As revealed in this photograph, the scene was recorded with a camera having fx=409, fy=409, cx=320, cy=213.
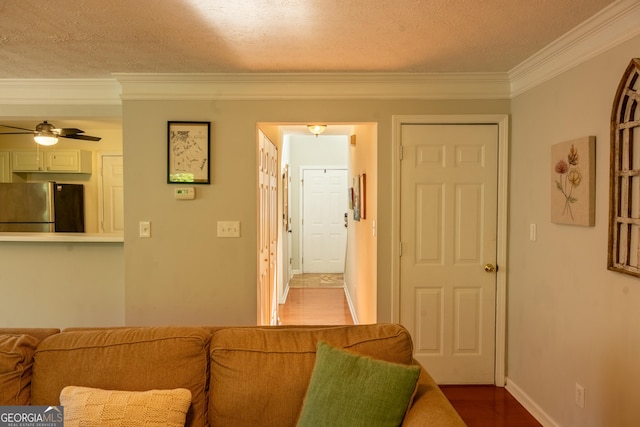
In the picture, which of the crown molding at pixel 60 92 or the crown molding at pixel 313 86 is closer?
the crown molding at pixel 313 86

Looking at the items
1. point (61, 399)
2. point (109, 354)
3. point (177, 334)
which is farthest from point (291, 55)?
point (61, 399)

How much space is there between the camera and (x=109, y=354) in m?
1.62

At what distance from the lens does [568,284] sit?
230cm

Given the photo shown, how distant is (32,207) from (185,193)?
344 cm

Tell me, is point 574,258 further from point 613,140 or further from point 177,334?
point 177,334

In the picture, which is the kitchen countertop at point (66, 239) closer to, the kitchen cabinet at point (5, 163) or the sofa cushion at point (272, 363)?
the sofa cushion at point (272, 363)

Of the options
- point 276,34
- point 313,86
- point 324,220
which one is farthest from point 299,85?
point 324,220

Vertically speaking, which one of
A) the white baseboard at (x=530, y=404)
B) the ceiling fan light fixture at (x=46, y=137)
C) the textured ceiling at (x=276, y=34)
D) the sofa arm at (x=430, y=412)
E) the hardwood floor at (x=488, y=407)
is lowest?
the hardwood floor at (x=488, y=407)

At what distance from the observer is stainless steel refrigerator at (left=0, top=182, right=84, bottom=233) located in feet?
16.9

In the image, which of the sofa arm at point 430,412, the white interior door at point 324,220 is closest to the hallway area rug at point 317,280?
the white interior door at point 324,220

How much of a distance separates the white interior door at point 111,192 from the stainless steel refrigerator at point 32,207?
52 cm

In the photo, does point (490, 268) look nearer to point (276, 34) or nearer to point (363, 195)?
point (363, 195)

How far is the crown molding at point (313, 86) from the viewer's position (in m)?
2.92

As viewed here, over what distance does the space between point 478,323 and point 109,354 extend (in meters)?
2.50
